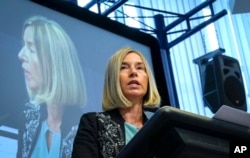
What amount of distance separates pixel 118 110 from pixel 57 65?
924 mm

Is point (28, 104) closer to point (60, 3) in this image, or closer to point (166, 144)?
point (60, 3)

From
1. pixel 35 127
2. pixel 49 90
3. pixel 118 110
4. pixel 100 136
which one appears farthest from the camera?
pixel 49 90

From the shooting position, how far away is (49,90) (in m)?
2.06

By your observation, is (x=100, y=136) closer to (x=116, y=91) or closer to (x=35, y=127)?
(x=116, y=91)

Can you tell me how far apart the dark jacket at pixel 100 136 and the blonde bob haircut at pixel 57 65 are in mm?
825

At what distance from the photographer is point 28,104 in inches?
76.9

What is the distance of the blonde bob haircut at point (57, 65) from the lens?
2074mm

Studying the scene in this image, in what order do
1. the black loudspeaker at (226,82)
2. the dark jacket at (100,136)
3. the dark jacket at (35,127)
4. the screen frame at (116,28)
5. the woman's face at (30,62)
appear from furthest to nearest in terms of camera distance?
the screen frame at (116,28)
the woman's face at (30,62)
the dark jacket at (35,127)
the dark jacket at (100,136)
the black loudspeaker at (226,82)

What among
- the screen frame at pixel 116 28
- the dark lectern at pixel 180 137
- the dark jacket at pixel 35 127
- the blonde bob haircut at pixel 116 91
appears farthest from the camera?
the screen frame at pixel 116 28

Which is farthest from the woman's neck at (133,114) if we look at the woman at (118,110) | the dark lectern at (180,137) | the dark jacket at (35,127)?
the dark jacket at (35,127)

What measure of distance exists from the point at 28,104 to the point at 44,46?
0.33 m

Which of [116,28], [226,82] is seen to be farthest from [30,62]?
[226,82]

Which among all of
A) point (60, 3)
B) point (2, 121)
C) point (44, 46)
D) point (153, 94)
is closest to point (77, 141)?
point (153, 94)

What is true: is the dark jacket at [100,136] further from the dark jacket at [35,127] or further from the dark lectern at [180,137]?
the dark jacket at [35,127]
